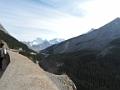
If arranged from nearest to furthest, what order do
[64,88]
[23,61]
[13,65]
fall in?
1. [13,65]
2. [23,61]
3. [64,88]

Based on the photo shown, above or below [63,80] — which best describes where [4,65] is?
above

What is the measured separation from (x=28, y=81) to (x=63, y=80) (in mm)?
8261

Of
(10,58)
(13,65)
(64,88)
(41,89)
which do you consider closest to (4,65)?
(10,58)

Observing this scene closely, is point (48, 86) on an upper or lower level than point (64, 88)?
upper

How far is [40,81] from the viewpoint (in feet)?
56.1

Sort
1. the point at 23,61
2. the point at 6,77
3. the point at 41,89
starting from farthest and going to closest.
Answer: the point at 23,61
the point at 6,77
the point at 41,89

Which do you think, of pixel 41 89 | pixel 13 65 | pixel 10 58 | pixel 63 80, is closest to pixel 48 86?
pixel 41 89

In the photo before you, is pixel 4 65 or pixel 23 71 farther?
pixel 4 65

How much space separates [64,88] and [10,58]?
4.30 metres

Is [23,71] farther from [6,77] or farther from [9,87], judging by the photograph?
[9,87]

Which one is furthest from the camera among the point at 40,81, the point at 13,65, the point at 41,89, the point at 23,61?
the point at 23,61

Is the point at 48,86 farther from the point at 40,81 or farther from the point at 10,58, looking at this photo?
the point at 10,58

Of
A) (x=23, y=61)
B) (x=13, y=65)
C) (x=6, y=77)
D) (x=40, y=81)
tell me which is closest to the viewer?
(x=40, y=81)

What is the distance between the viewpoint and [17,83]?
17.2m
